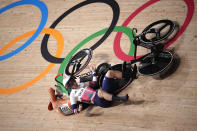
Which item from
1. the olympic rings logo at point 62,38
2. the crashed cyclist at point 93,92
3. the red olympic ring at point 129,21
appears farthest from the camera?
the olympic rings logo at point 62,38

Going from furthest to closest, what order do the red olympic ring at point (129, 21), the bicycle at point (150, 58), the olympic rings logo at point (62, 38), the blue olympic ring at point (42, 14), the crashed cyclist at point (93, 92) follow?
the blue olympic ring at point (42, 14), the olympic rings logo at point (62, 38), the red olympic ring at point (129, 21), the bicycle at point (150, 58), the crashed cyclist at point (93, 92)

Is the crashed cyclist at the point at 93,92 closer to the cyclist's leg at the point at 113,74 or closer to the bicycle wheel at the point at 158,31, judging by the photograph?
the cyclist's leg at the point at 113,74

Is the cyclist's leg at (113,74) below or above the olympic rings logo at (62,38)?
below

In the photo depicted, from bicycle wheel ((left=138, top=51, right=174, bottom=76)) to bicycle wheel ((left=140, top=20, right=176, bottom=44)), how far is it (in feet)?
Result: 1.50

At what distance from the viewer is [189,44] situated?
13.1ft

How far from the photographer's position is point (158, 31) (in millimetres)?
4141

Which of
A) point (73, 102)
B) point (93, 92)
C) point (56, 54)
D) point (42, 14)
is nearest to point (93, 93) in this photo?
point (93, 92)

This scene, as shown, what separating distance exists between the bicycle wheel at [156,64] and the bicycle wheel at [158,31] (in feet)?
1.50

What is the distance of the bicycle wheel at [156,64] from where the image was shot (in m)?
3.63

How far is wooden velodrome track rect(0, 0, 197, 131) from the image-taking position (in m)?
3.45

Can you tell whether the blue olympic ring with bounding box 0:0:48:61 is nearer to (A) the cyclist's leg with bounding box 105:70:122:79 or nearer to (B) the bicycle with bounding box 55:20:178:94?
(B) the bicycle with bounding box 55:20:178:94

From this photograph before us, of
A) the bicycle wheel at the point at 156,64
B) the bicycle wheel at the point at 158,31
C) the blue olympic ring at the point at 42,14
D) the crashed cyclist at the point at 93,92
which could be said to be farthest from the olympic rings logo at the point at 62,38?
the crashed cyclist at the point at 93,92

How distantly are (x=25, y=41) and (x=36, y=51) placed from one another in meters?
0.66

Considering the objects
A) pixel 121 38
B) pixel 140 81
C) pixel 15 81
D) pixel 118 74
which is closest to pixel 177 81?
pixel 140 81
